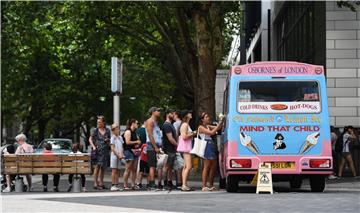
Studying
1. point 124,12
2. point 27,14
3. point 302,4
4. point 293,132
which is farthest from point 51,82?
point 293,132

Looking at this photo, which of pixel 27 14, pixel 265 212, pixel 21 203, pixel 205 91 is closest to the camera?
pixel 265 212

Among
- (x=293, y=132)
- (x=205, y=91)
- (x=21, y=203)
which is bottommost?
(x=21, y=203)

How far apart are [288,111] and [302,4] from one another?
1388 cm

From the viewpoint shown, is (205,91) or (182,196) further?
(205,91)

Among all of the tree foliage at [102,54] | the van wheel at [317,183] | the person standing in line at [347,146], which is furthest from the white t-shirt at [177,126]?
the tree foliage at [102,54]

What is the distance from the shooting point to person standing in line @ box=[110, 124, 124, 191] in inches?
728

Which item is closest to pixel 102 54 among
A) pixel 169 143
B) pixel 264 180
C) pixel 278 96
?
pixel 169 143

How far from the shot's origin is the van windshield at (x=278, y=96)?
16.8 m

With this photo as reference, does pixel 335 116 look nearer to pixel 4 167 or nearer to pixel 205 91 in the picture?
pixel 205 91

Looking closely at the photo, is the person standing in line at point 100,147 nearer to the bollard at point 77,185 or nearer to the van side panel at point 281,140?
the bollard at point 77,185

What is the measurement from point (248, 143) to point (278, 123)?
0.75 m

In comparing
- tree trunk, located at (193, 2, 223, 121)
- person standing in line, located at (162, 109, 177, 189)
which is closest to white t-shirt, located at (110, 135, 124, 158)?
person standing in line, located at (162, 109, 177, 189)

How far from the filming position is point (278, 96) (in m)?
16.9

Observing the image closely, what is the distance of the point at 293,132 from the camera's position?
54.8 ft
